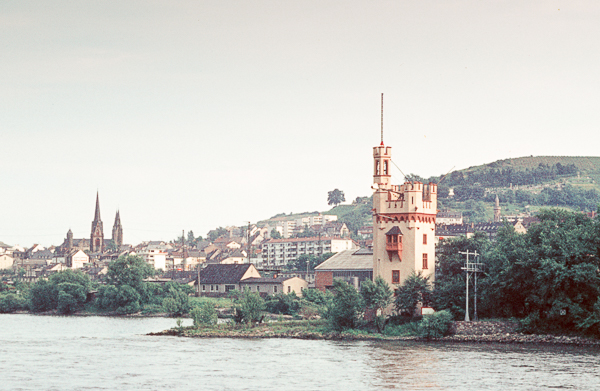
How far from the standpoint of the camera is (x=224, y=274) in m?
133

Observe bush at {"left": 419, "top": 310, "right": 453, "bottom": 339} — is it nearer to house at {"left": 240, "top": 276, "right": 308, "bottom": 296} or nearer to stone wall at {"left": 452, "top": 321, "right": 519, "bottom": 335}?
stone wall at {"left": 452, "top": 321, "right": 519, "bottom": 335}

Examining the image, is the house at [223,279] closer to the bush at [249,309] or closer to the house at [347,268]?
the house at [347,268]

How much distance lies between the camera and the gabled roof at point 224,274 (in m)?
131

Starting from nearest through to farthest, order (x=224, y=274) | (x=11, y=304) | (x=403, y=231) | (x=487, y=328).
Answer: (x=487, y=328)
(x=403, y=231)
(x=11, y=304)
(x=224, y=274)

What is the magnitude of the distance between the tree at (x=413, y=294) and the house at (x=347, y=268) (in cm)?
2841

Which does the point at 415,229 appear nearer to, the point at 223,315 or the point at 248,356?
the point at 248,356

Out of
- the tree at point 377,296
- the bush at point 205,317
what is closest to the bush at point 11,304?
the bush at point 205,317

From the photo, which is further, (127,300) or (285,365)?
(127,300)

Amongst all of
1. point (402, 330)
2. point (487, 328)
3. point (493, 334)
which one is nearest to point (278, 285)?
point (402, 330)

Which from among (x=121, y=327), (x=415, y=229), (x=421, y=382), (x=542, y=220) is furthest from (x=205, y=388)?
(x=121, y=327)

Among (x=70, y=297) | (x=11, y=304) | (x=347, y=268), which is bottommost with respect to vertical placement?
(x=11, y=304)

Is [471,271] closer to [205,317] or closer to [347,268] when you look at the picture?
[205,317]

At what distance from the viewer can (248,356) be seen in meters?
56.1

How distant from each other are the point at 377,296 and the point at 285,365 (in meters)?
17.8
